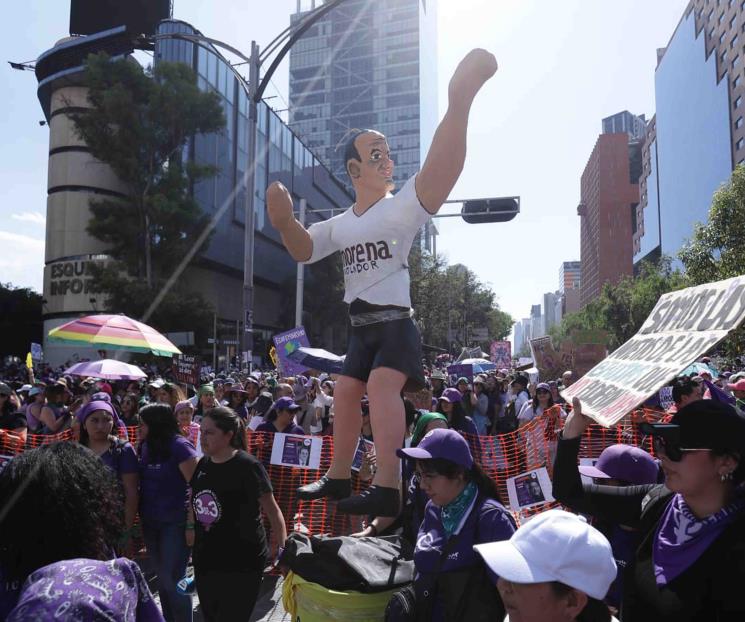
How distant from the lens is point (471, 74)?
2.95 m

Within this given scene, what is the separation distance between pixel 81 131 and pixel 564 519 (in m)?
27.5

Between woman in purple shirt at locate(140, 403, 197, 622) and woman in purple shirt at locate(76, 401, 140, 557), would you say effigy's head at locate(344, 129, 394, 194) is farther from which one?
woman in purple shirt at locate(76, 401, 140, 557)

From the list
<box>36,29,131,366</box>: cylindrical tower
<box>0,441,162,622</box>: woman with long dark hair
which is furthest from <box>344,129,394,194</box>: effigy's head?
<box>36,29,131,366</box>: cylindrical tower

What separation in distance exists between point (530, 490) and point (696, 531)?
2.59 meters

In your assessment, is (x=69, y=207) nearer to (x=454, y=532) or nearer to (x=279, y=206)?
(x=279, y=206)

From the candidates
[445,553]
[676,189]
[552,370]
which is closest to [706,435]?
[445,553]

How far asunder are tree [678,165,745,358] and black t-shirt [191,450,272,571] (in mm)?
16320

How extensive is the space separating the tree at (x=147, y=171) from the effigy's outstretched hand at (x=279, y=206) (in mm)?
22601

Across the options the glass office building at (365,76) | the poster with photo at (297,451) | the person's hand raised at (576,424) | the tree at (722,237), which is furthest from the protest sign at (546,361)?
the glass office building at (365,76)

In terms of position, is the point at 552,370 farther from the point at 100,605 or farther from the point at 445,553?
the point at 100,605

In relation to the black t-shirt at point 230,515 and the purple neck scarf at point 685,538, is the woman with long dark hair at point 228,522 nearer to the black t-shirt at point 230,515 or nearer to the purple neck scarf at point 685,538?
the black t-shirt at point 230,515

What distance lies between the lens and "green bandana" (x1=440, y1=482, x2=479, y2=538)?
2.60 meters

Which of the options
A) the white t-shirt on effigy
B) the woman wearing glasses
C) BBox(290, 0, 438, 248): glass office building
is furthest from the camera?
BBox(290, 0, 438, 248): glass office building

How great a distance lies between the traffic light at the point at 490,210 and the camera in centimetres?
1495
